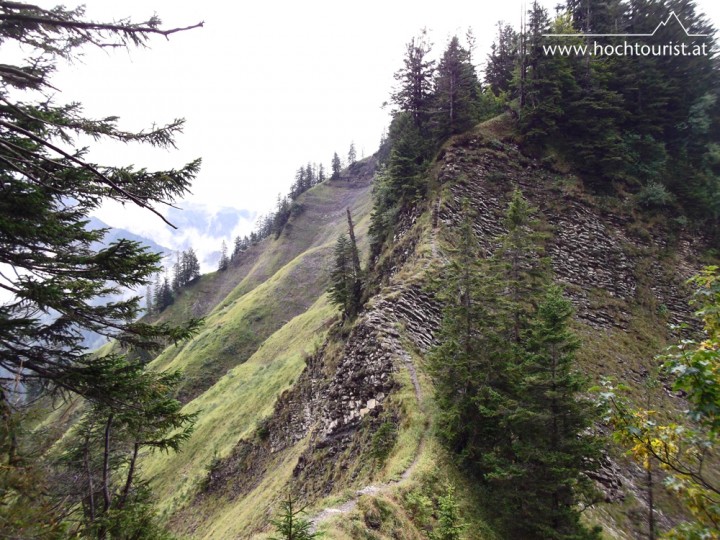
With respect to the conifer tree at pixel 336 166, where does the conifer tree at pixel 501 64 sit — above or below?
below

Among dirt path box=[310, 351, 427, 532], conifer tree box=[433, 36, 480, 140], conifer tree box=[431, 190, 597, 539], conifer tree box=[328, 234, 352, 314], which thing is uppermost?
conifer tree box=[433, 36, 480, 140]

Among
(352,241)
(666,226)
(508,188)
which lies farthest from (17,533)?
(666,226)

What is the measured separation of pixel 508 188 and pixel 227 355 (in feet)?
157

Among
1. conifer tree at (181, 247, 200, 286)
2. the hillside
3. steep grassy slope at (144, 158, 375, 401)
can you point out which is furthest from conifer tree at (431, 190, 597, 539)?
conifer tree at (181, 247, 200, 286)

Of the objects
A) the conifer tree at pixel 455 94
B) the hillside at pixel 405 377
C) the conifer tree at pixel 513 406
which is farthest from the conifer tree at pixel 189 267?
the conifer tree at pixel 513 406

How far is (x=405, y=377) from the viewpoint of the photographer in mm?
17766

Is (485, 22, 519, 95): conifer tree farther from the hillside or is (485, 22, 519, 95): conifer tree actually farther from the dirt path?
the dirt path

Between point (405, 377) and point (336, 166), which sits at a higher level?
point (336, 166)

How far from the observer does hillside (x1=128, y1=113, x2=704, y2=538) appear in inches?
554

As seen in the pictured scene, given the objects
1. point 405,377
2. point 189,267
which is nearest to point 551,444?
point 405,377

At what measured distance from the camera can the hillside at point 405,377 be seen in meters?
14.1

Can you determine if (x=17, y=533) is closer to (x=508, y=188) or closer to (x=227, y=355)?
(x=508, y=188)

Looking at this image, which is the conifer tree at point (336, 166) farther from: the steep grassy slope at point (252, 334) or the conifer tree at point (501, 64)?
the conifer tree at point (501, 64)

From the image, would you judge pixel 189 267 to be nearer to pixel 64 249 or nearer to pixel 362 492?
pixel 362 492
